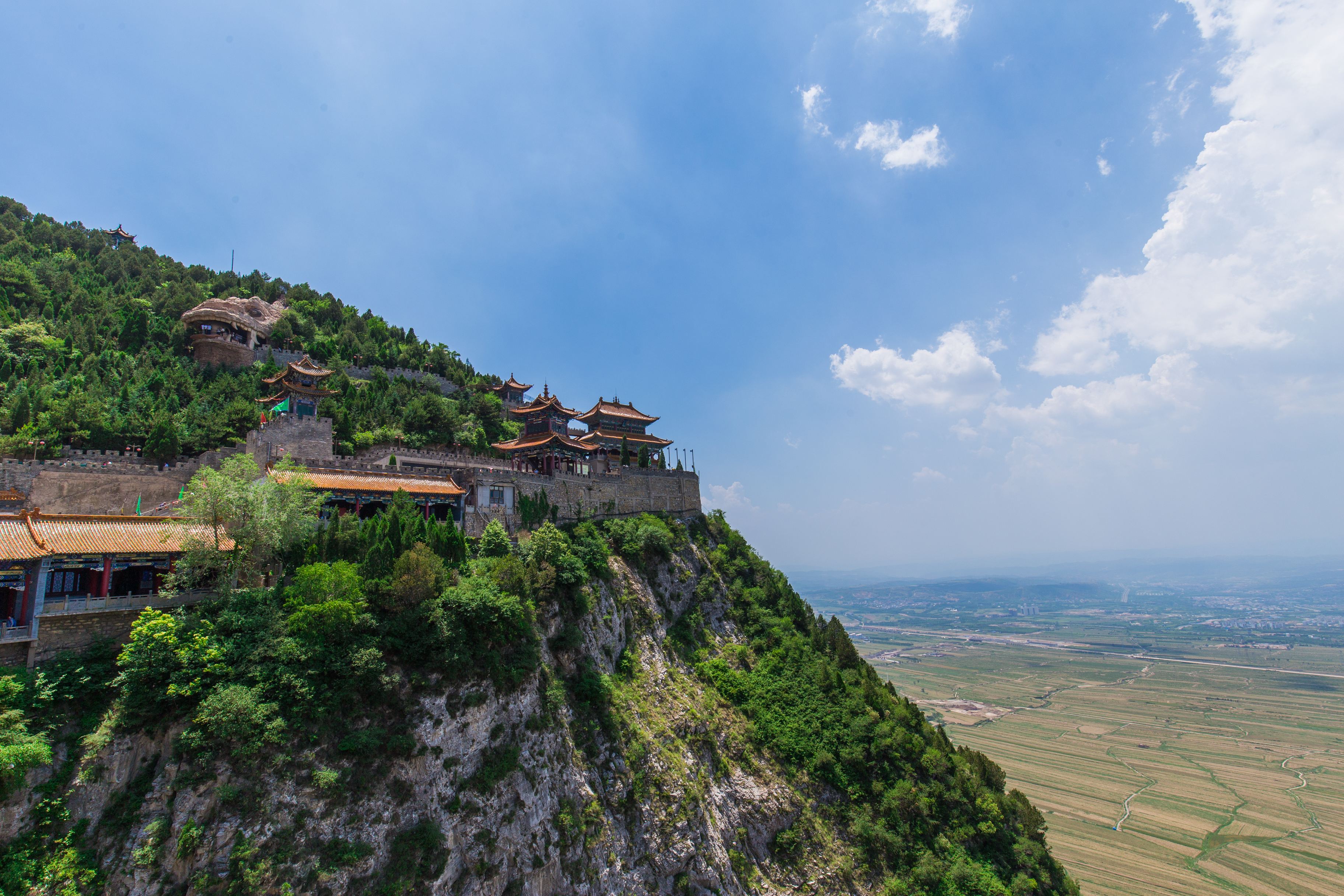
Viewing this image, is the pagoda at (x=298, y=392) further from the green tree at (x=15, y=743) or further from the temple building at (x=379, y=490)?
the green tree at (x=15, y=743)

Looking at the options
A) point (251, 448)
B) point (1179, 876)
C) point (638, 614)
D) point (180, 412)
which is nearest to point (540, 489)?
point (638, 614)

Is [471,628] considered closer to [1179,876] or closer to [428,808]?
[428,808]

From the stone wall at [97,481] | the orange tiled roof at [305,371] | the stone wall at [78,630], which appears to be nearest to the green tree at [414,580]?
the stone wall at [78,630]

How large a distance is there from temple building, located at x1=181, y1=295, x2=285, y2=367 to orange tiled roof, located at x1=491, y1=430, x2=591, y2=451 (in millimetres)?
25688

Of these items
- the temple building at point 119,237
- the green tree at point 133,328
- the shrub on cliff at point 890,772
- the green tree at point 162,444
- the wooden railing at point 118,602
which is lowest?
the shrub on cliff at point 890,772

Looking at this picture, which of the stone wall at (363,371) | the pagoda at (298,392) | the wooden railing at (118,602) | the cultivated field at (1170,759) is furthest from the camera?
the stone wall at (363,371)

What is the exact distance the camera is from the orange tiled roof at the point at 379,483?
29641 millimetres

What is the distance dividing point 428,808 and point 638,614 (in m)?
16.2

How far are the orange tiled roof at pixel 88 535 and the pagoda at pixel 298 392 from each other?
16.6 meters

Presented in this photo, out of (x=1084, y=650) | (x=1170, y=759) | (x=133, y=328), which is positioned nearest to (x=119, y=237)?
(x=133, y=328)

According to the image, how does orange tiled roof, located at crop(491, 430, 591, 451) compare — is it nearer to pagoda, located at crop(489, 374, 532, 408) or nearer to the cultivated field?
pagoda, located at crop(489, 374, 532, 408)

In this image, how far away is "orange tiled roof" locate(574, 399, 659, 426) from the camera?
5366 cm

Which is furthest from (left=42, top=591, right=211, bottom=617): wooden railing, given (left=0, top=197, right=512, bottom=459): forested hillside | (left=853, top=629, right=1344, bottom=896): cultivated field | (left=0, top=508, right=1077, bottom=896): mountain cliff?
(left=853, top=629, right=1344, bottom=896): cultivated field

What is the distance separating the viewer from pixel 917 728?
3697cm
